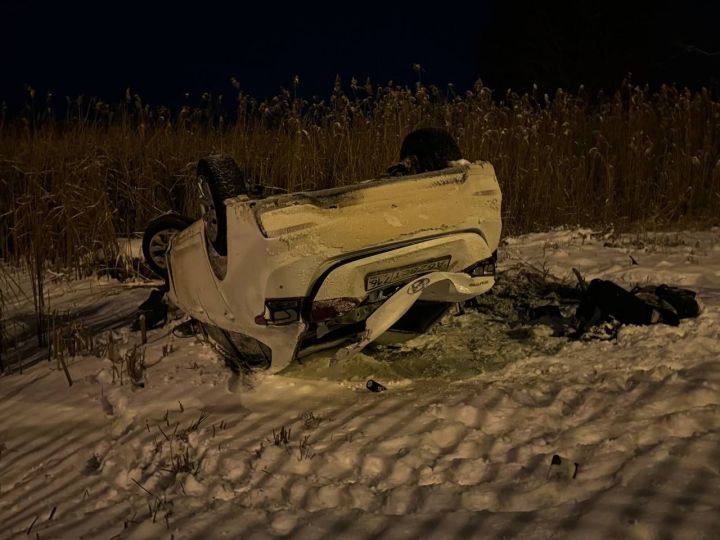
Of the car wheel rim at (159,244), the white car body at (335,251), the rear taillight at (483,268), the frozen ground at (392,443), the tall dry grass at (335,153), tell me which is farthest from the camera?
the tall dry grass at (335,153)

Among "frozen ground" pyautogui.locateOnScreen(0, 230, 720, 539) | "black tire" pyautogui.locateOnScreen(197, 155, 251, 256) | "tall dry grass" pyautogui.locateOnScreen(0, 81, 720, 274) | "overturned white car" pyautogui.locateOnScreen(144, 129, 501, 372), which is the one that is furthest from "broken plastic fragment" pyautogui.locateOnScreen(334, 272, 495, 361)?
"tall dry grass" pyautogui.locateOnScreen(0, 81, 720, 274)

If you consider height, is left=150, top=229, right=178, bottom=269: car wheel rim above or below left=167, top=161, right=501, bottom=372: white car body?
below

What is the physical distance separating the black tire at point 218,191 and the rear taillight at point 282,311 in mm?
360

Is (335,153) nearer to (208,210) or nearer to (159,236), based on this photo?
(159,236)

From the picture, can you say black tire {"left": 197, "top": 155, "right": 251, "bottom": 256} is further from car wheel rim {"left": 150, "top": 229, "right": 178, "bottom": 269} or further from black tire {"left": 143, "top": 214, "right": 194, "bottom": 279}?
car wheel rim {"left": 150, "top": 229, "right": 178, "bottom": 269}

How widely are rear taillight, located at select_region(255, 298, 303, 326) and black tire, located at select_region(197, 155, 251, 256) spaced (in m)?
0.36

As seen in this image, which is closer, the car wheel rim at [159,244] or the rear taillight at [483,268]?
the rear taillight at [483,268]

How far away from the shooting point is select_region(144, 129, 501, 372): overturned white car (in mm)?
3027

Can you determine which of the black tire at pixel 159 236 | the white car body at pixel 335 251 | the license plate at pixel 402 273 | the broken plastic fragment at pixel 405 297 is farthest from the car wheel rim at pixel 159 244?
the license plate at pixel 402 273

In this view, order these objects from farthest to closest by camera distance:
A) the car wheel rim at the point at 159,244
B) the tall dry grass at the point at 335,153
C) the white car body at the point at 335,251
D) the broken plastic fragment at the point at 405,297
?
the tall dry grass at the point at 335,153 < the car wheel rim at the point at 159,244 < the broken plastic fragment at the point at 405,297 < the white car body at the point at 335,251

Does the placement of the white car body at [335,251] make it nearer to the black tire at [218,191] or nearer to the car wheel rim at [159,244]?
the black tire at [218,191]

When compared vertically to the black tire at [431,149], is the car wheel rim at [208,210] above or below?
below

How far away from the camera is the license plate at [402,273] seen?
3.24 meters

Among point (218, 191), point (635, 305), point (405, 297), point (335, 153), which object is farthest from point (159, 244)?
point (635, 305)
